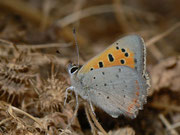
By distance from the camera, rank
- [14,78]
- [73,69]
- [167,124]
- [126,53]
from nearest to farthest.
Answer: [126,53] → [14,78] → [73,69] → [167,124]

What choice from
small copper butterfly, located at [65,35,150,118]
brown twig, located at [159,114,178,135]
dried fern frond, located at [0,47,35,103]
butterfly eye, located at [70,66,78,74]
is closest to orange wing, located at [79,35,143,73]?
small copper butterfly, located at [65,35,150,118]

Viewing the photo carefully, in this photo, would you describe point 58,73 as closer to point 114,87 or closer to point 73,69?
point 73,69

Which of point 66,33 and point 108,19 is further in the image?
point 108,19

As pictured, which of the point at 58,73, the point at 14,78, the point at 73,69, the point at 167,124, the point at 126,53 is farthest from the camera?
the point at 167,124

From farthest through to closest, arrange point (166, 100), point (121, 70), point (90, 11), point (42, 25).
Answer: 1. point (90, 11)
2. point (42, 25)
3. point (166, 100)
4. point (121, 70)

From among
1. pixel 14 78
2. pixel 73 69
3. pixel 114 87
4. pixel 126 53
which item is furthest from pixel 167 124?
pixel 14 78

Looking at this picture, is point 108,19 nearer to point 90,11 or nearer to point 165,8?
point 90,11

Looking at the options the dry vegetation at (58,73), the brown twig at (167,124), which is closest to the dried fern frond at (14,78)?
the dry vegetation at (58,73)

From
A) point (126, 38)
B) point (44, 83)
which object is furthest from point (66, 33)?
point (126, 38)
